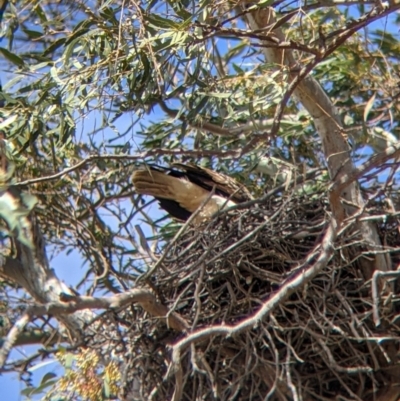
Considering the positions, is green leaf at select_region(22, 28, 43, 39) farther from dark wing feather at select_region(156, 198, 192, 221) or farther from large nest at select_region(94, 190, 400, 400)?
large nest at select_region(94, 190, 400, 400)

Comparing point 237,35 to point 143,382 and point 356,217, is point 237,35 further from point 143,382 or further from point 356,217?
point 143,382

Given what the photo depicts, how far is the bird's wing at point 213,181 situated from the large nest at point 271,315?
17.2 inches

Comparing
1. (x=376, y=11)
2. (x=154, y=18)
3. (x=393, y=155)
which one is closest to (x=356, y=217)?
(x=393, y=155)

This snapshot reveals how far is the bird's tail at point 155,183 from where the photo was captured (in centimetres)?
489

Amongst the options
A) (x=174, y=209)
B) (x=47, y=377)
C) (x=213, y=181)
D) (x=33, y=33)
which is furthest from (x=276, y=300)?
(x=33, y=33)

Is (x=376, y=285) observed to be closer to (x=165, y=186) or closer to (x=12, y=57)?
(x=165, y=186)

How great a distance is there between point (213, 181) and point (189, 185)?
13 centimetres

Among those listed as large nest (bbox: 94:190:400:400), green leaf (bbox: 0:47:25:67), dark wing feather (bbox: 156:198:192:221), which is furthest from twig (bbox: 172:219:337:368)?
green leaf (bbox: 0:47:25:67)

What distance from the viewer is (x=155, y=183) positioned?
16.1 ft

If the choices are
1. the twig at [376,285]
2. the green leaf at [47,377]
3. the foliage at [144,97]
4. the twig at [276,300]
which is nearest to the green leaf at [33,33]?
the foliage at [144,97]

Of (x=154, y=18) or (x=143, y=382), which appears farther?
(x=143, y=382)

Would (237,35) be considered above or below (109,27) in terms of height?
below

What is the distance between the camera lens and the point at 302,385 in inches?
163

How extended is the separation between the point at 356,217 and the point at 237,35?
2.90ft
